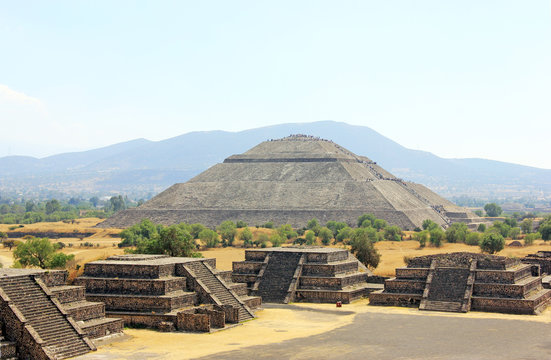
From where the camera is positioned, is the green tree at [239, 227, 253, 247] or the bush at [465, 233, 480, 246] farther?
the green tree at [239, 227, 253, 247]

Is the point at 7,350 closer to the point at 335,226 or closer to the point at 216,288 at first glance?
the point at 216,288

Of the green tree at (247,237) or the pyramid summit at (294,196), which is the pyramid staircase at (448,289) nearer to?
the green tree at (247,237)

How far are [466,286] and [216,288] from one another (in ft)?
58.4

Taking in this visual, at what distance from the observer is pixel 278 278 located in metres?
60.5

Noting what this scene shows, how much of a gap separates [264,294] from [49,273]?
20400 millimetres

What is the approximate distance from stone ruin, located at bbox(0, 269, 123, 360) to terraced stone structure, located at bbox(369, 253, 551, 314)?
22.6m

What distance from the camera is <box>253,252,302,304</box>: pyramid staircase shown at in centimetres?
5850

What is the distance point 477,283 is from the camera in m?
55.2

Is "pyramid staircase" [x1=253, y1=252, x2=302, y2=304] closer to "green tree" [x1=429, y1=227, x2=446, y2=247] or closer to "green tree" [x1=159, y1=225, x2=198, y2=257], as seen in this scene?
"green tree" [x1=159, y1=225, x2=198, y2=257]

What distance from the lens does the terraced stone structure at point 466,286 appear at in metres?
53.2

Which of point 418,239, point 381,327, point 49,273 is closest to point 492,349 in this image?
point 381,327

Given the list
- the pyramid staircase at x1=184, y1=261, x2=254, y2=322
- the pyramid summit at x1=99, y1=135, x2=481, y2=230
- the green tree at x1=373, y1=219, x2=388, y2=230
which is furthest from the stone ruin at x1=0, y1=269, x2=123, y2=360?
the pyramid summit at x1=99, y1=135, x2=481, y2=230

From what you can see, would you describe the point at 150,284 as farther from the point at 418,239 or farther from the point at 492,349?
the point at 418,239

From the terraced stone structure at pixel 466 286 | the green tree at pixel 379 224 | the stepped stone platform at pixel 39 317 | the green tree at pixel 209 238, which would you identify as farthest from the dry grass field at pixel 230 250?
the stepped stone platform at pixel 39 317
